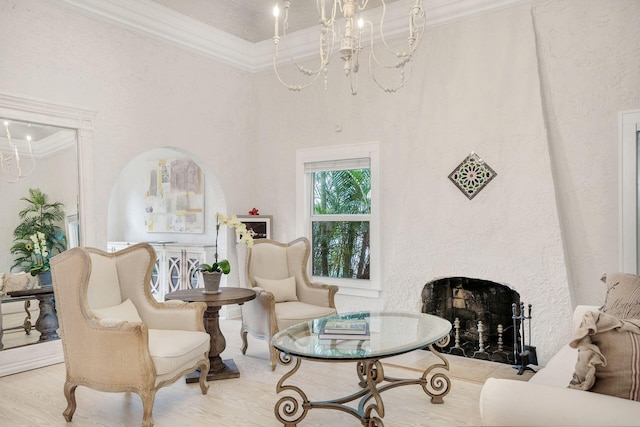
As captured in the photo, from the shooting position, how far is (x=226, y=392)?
11.4ft

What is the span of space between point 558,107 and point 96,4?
420cm

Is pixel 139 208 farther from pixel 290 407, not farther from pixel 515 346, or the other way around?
pixel 515 346

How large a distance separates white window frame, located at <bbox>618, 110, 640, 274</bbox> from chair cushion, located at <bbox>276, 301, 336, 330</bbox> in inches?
95.5

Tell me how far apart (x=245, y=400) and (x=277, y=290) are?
1320mm

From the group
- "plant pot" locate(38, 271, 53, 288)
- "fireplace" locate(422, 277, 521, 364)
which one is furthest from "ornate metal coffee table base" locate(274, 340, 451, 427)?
"plant pot" locate(38, 271, 53, 288)

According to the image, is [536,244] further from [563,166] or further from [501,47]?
[501,47]

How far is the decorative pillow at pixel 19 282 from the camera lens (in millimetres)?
3914

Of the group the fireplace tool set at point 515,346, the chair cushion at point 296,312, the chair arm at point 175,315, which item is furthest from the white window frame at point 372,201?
the chair arm at point 175,315

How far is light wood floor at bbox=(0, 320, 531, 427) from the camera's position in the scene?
117 inches

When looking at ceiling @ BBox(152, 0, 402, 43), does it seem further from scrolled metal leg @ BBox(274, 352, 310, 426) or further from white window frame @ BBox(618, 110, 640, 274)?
scrolled metal leg @ BBox(274, 352, 310, 426)

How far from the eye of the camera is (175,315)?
11.4 ft

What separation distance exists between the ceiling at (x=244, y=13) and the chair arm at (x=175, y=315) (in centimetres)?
321

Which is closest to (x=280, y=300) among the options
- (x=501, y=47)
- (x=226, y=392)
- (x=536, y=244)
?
(x=226, y=392)

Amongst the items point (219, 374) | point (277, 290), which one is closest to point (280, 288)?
point (277, 290)
